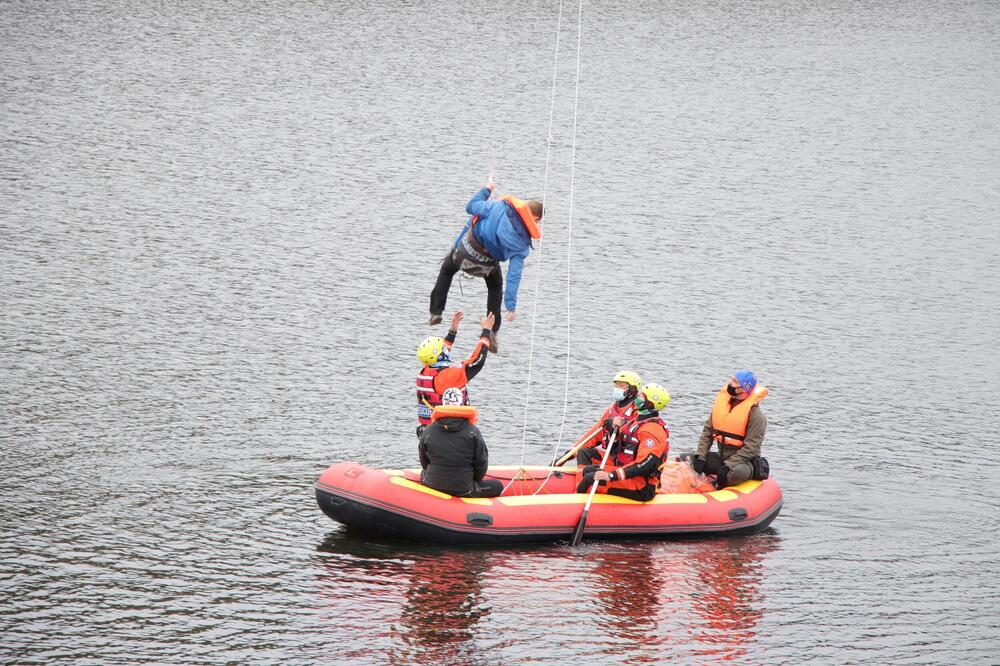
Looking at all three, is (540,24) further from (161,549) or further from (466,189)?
(161,549)

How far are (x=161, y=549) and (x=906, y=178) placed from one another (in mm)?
20484

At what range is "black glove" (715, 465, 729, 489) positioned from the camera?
40.9 ft

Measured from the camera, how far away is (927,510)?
1327cm

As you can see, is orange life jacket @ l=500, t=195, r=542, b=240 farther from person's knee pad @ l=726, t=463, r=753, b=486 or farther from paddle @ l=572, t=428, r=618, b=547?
person's knee pad @ l=726, t=463, r=753, b=486

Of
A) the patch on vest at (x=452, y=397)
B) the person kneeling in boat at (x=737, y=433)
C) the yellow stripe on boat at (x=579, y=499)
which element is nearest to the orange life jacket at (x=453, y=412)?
the patch on vest at (x=452, y=397)

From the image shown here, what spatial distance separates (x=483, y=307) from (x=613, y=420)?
8886 millimetres

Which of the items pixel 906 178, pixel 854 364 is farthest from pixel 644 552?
pixel 906 178

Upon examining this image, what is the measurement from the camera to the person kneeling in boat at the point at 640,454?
11.5 m

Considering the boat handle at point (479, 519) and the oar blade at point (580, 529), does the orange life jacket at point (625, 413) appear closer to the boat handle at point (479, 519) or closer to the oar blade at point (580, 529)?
the oar blade at point (580, 529)

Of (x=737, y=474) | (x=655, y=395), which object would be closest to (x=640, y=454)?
(x=655, y=395)

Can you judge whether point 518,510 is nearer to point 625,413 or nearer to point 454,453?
point 454,453

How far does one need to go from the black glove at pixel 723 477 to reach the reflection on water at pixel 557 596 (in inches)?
24.2

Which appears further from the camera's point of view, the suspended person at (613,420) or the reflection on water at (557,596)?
the suspended person at (613,420)

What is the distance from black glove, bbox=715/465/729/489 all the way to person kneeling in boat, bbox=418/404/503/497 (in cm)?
258
